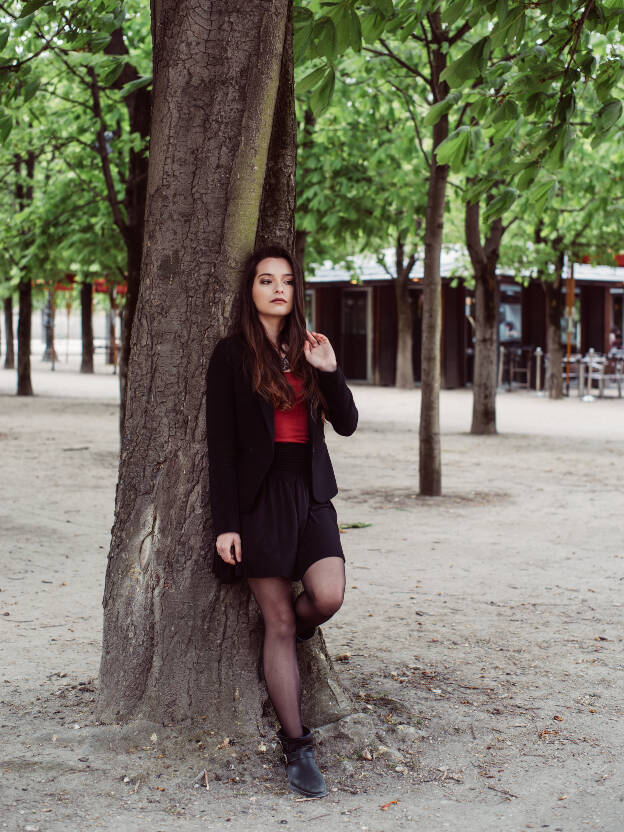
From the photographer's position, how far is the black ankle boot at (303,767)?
155 inches

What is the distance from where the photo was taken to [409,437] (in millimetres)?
18156

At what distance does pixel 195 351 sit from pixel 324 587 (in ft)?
3.41

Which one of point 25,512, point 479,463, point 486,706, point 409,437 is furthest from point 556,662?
point 409,437

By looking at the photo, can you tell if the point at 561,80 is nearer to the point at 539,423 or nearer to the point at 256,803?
the point at 256,803

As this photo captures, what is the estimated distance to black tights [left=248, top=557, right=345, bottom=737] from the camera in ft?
13.3

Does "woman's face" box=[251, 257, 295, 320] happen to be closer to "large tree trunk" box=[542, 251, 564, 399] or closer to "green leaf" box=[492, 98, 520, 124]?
"green leaf" box=[492, 98, 520, 124]

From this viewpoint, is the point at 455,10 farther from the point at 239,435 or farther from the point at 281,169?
the point at 239,435

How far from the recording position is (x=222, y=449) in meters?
4.05

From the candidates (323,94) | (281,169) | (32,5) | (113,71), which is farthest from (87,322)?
(281,169)

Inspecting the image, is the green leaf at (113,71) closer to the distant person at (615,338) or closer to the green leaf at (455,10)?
the green leaf at (455,10)

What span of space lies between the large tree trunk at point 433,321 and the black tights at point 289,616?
702 cm

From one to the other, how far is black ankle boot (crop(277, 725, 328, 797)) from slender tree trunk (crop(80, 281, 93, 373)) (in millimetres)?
32167

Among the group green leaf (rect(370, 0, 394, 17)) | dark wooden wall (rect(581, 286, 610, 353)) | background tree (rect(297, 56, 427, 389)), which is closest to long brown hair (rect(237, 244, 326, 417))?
green leaf (rect(370, 0, 394, 17))

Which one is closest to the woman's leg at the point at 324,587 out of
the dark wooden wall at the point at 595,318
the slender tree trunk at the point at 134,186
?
the slender tree trunk at the point at 134,186
